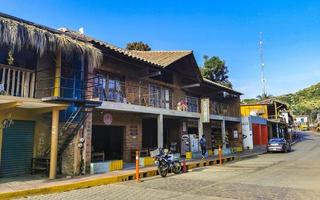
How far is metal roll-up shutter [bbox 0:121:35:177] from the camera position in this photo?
11977 mm

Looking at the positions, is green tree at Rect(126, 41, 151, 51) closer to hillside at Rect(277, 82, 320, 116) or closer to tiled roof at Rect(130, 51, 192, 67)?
tiled roof at Rect(130, 51, 192, 67)

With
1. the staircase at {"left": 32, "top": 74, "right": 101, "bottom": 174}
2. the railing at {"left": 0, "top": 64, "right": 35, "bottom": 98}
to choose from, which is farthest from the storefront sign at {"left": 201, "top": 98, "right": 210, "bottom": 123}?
the railing at {"left": 0, "top": 64, "right": 35, "bottom": 98}

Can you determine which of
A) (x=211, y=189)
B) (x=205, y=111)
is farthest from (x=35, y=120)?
(x=205, y=111)

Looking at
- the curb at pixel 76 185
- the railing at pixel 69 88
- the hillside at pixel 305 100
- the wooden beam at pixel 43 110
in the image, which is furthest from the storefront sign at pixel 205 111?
the hillside at pixel 305 100

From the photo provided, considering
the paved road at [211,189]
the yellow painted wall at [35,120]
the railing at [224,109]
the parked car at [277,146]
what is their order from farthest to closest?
1. the parked car at [277,146]
2. the railing at [224,109]
3. the yellow painted wall at [35,120]
4. the paved road at [211,189]

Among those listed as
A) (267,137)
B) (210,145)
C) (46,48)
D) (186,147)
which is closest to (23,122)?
(46,48)

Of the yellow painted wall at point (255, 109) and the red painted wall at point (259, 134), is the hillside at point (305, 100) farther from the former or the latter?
the red painted wall at point (259, 134)

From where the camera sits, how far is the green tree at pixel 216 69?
48281mm

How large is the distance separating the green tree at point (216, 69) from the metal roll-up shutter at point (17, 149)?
1476 inches

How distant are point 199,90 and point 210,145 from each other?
5.29 metres

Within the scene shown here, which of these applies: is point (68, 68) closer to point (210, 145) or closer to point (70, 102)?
point (70, 102)

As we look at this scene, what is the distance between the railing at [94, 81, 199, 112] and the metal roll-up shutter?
3521 mm

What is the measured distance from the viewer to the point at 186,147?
22.1 m

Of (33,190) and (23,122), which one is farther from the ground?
(23,122)
